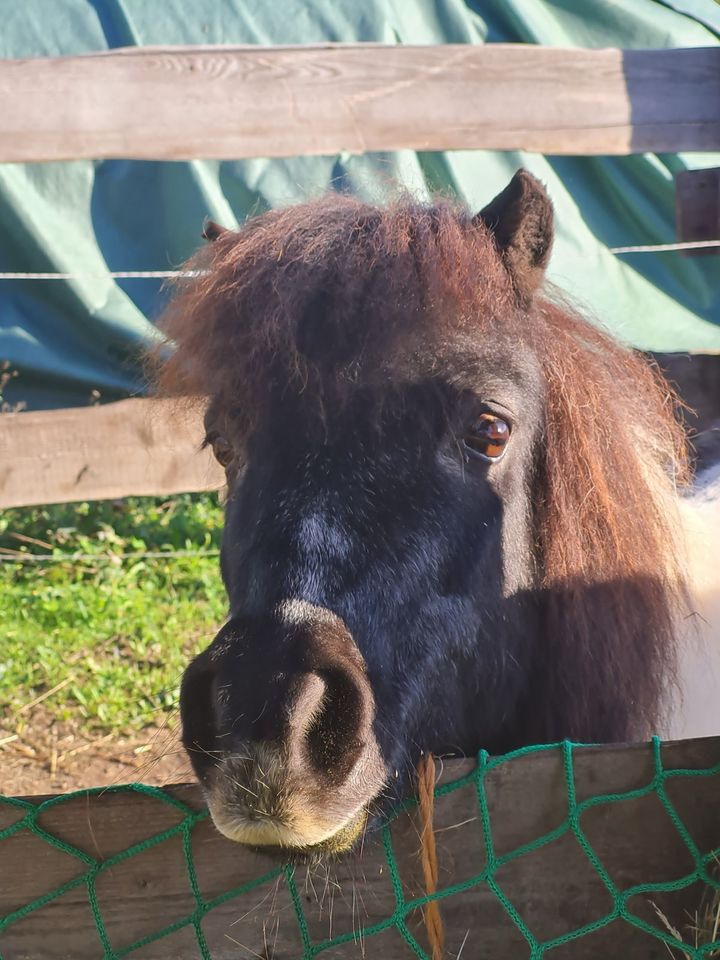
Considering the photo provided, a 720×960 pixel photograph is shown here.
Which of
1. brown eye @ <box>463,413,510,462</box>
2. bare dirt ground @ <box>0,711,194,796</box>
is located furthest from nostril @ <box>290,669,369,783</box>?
bare dirt ground @ <box>0,711,194,796</box>

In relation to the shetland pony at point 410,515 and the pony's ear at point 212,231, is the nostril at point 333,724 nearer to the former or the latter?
the shetland pony at point 410,515

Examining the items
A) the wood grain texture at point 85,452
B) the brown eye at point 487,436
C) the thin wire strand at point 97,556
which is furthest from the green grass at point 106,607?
the brown eye at point 487,436

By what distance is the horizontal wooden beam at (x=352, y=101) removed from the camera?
3.55 m

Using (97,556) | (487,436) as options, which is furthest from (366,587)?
(97,556)

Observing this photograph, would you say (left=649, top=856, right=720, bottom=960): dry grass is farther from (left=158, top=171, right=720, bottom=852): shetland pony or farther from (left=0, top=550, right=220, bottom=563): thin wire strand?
(left=0, top=550, right=220, bottom=563): thin wire strand

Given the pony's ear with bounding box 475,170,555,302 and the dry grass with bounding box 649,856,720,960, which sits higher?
the pony's ear with bounding box 475,170,555,302

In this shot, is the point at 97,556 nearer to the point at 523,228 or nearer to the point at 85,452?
the point at 85,452

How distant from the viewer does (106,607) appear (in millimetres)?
4688

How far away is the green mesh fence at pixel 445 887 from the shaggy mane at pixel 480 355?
73 centimetres

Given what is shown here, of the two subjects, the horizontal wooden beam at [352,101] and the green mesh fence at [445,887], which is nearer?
the green mesh fence at [445,887]

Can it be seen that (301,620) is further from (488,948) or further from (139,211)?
(139,211)

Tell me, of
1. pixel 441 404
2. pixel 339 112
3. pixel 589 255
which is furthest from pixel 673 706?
pixel 589 255

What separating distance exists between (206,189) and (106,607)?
100 inches

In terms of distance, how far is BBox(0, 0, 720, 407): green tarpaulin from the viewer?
564cm
